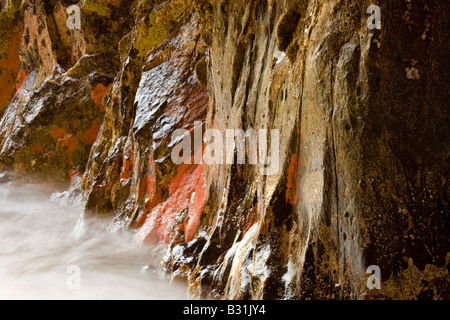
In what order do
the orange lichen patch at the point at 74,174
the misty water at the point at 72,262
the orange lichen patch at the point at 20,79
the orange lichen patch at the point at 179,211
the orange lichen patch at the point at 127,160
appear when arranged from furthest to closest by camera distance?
the orange lichen patch at the point at 20,79
the orange lichen patch at the point at 74,174
the orange lichen patch at the point at 127,160
the orange lichen patch at the point at 179,211
the misty water at the point at 72,262

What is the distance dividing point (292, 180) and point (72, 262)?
3.93m

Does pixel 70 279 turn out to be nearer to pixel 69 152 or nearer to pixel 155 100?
pixel 155 100

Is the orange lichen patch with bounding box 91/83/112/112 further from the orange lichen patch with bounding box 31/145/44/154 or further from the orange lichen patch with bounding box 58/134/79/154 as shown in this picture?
the orange lichen patch with bounding box 31/145/44/154

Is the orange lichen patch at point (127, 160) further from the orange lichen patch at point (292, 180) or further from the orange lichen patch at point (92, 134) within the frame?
the orange lichen patch at point (292, 180)

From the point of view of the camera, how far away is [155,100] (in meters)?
6.66

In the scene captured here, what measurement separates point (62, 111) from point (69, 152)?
1187mm

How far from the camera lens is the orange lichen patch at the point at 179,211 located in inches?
200

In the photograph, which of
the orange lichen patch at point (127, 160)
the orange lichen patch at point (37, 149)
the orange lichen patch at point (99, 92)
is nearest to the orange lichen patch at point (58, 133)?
the orange lichen patch at point (37, 149)

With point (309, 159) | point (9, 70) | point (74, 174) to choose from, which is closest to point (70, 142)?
point (74, 174)

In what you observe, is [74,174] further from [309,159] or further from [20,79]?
[309,159]

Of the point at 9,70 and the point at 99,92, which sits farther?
the point at 9,70

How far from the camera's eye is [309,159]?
2.59 m

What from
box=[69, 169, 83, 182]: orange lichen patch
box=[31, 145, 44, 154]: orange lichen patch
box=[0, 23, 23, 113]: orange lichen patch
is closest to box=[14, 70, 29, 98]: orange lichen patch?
box=[0, 23, 23, 113]: orange lichen patch

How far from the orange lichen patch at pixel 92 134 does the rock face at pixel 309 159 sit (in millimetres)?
3886
